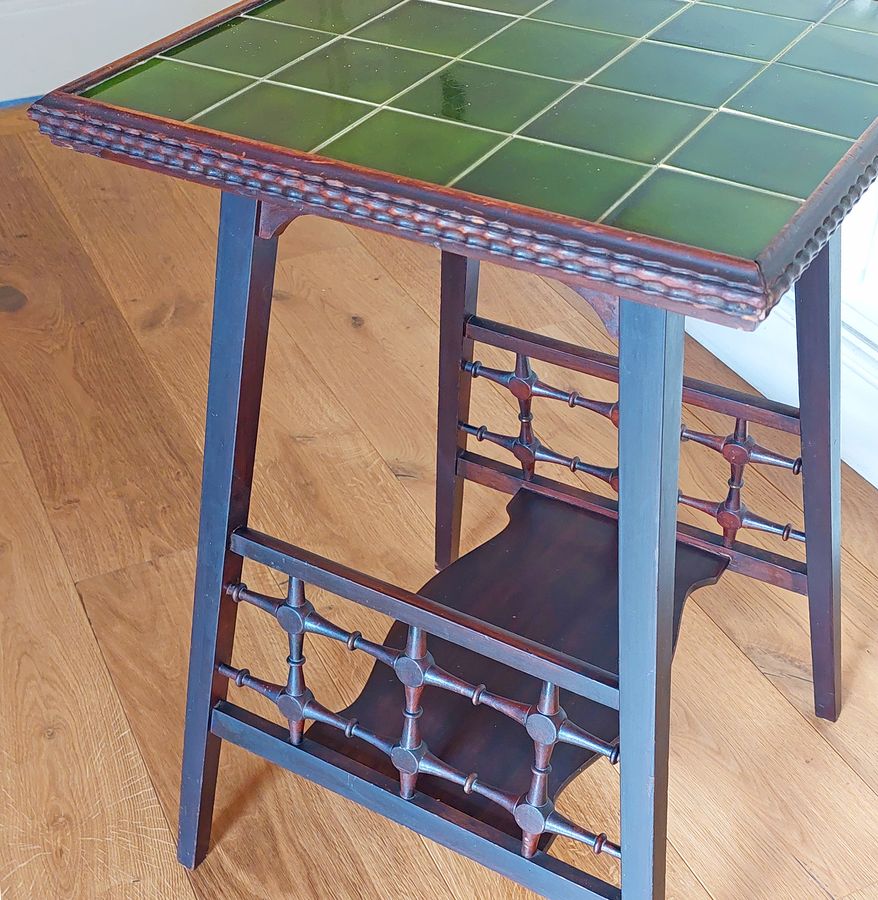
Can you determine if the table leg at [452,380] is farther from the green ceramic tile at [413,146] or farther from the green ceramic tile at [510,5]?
the green ceramic tile at [413,146]

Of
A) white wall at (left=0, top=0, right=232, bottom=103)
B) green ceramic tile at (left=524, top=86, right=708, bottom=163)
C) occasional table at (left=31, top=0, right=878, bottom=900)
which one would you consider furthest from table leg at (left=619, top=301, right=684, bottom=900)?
white wall at (left=0, top=0, right=232, bottom=103)

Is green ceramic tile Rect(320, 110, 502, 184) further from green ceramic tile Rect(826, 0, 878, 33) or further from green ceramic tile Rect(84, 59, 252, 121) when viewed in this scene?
green ceramic tile Rect(826, 0, 878, 33)

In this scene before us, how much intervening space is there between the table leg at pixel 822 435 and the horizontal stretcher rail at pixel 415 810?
414 mm

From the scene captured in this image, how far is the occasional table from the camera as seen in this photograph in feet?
2.27

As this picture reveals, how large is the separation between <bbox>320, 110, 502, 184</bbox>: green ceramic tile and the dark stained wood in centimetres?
54

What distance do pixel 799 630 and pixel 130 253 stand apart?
1.54 m

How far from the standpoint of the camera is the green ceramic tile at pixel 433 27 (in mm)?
909

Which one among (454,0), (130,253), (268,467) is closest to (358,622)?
(268,467)

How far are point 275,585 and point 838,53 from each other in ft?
3.29

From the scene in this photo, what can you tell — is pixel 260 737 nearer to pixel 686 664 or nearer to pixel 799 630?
pixel 686 664

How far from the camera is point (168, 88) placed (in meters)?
0.84

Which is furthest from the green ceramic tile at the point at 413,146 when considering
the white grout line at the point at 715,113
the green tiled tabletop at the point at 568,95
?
the white grout line at the point at 715,113

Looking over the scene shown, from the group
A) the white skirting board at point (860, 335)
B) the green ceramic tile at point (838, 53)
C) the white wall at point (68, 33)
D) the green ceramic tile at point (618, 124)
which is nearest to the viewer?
the green ceramic tile at point (618, 124)

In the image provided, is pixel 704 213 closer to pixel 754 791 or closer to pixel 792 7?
pixel 792 7
